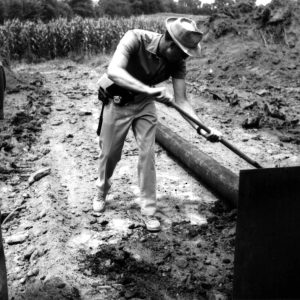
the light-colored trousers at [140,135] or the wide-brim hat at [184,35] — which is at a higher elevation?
the wide-brim hat at [184,35]

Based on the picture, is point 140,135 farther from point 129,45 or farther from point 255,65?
point 255,65

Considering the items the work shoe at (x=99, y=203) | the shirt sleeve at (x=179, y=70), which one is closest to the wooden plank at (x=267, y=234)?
the shirt sleeve at (x=179, y=70)

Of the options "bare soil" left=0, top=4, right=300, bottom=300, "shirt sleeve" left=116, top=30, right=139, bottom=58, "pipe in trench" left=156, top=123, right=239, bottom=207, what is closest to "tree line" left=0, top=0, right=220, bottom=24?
→ "bare soil" left=0, top=4, right=300, bottom=300

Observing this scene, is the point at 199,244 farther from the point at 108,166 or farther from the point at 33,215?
the point at 33,215

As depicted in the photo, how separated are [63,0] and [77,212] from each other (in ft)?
179

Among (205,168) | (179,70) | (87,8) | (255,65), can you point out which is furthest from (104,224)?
(87,8)

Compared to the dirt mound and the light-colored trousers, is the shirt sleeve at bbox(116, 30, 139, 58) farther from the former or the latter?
the dirt mound

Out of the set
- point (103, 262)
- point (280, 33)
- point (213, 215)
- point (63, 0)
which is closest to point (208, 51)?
point (280, 33)

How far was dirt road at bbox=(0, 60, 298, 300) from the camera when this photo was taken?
117 inches

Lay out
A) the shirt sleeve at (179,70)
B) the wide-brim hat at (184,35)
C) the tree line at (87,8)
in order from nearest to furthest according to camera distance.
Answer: the wide-brim hat at (184,35) → the shirt sleeve at (179,70) → the tree line at (87,8)

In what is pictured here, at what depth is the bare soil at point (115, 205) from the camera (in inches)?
119

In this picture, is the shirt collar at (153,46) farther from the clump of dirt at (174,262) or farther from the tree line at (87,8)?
the tree line at (87,8)

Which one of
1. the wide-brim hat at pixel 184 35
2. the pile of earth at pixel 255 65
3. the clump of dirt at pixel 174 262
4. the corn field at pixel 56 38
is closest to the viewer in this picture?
the clump of dirt at pixel 174 262

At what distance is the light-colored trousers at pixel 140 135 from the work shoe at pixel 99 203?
415 millimetres
